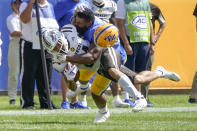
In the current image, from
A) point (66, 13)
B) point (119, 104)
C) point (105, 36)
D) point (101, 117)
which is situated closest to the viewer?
point (105, 36)

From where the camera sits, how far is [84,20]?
25.6 feet

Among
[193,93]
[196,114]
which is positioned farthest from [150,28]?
[196,114]

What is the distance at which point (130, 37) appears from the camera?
1088cm

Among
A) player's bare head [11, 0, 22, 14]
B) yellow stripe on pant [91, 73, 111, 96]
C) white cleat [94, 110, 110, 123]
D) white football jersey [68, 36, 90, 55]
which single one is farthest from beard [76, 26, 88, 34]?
player's bare head [11, 0, 22, 14]

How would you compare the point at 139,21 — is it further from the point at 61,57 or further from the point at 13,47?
the point at 61,57

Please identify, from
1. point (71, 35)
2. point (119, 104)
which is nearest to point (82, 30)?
point (71, 35)

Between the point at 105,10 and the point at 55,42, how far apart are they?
11.1ft

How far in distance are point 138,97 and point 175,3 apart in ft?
24.6

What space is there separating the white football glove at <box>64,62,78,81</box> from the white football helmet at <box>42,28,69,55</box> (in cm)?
100

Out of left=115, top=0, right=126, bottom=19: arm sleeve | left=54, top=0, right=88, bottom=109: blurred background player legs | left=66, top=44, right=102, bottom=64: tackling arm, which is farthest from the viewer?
left=115, top=0, right=126, bottom=19: arm sleeve

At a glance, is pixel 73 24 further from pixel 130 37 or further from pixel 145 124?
pixel 130 37

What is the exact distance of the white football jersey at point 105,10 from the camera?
34.5 ft

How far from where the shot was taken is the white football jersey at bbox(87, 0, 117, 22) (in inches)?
414

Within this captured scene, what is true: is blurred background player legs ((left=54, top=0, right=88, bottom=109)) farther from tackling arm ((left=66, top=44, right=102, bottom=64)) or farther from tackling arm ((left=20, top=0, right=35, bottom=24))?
tackling arm ((left=66, top=44, right=102, bottom=64))
